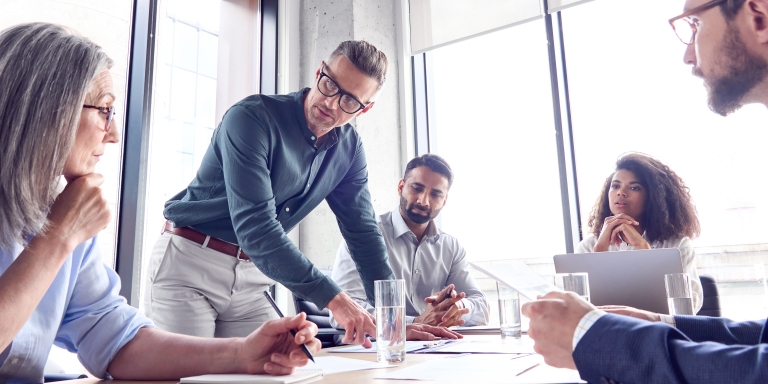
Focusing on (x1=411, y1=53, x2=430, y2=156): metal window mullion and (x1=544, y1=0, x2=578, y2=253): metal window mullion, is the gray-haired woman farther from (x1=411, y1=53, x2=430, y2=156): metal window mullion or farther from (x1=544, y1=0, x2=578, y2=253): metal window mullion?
(x1=411, y1=53, x2=430, y2=156): metal window mullion

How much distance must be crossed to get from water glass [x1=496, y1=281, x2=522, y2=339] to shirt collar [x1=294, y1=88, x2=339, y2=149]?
2.87ft

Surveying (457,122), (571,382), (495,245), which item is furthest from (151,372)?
(457,122)

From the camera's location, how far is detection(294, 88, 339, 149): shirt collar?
1.97 metres

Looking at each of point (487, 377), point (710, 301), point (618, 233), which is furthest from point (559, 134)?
point (487, 377)

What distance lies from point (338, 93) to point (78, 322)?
3.72 ft

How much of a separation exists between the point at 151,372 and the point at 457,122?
309 cm

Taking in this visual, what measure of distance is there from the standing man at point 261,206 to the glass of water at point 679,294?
0.93 metres

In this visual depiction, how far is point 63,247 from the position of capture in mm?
930

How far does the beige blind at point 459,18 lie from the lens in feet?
11.2

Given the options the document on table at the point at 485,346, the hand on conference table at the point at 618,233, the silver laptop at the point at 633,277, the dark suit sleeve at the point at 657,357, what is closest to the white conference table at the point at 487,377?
the dark suit sleeve at the point at 657,357

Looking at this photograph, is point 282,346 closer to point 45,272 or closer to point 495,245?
point 45,272

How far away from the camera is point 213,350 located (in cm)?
97

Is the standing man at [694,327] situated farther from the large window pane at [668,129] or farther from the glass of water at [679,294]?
the large window pane at [668,129]

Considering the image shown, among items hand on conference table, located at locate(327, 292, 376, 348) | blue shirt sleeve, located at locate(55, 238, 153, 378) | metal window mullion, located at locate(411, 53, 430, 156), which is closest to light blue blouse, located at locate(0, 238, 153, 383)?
blue shirt sleeve, located at locate(55, 238, 153, 378)
